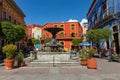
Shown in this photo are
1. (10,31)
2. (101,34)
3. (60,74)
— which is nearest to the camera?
(60,74)

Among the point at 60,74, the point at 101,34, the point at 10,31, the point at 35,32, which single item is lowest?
the point at 60,74

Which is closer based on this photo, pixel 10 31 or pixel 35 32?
pixel 10 31

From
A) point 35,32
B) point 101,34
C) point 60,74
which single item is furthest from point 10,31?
point 35,32

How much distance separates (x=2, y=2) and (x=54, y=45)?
41.3 ft

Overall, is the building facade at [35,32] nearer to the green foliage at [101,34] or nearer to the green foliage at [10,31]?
the green foliage at [10,31]

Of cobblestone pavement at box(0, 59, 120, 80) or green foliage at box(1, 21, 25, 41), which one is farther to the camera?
green foliage at box(1, 21, 25, 41)

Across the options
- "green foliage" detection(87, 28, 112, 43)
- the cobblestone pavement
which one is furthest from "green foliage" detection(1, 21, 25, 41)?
the cobblestone pavement

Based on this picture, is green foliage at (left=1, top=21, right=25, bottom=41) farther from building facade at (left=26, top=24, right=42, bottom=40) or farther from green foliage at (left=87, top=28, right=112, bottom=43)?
building facade at (left=26, top=24, right=42, bottom=40)

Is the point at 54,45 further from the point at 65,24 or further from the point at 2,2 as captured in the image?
the point at 65,24

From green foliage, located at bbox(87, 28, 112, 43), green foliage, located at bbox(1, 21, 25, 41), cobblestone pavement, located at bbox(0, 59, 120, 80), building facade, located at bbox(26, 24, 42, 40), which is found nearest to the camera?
cobblestone pavement, located at bbox(0, 59, 120, 80)

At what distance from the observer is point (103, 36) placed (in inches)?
848

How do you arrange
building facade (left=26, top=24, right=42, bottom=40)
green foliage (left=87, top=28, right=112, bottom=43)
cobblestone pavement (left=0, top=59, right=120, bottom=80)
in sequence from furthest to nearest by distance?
building facade (left=26, top=24, right=42, bottom=40) → green foliage (left=87, top=28, right=112, bottom=43) → cobblestone pavement (left=0, top=59, right=120, bottom=80)

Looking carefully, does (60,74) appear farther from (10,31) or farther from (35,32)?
(35,32)

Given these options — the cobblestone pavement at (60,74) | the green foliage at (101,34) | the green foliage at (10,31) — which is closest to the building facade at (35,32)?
the green foliage at (10,31)
